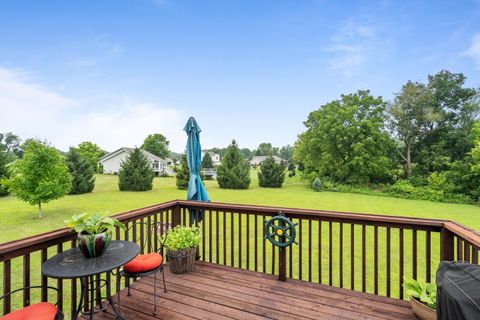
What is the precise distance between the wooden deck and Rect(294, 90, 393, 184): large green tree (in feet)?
59.0

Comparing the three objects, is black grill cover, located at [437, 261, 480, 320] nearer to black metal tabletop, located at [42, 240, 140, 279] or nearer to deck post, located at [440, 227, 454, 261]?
deck post, located at [440, 227, 454, 261]

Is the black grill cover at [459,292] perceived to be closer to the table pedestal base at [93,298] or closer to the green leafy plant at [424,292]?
the green leafy plant at [424,292]

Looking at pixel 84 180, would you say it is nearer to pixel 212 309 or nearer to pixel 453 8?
pixel 212 309

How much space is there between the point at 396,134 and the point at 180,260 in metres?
23.2

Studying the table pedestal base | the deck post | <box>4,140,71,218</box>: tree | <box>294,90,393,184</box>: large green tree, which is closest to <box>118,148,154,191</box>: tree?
<box>4,140,71,218</box>: tree

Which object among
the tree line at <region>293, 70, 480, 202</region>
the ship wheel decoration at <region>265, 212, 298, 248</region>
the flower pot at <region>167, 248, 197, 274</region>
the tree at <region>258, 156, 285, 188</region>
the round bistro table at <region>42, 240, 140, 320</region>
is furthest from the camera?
the tree at <region>258, 156, 285, 188</region>

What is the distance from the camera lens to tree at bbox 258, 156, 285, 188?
20109 millimetres

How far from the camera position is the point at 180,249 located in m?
2.91

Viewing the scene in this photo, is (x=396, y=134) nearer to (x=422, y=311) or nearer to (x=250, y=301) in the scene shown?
(x=422, y=311)

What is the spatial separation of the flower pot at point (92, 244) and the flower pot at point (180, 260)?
1.20m

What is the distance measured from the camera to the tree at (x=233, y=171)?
748 inches

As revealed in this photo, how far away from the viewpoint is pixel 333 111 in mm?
20609

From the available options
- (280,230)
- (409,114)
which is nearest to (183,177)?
(280,230)

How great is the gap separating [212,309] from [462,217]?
11571 millimetres
